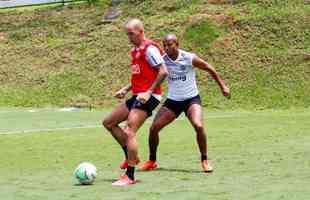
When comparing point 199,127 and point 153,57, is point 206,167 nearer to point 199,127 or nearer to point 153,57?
point 199,127

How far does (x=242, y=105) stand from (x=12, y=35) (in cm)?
1335

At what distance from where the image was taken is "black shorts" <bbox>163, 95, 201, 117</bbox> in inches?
476

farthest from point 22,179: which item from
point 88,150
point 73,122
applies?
point 73,122

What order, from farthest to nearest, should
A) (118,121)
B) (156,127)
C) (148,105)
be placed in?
(156,127)
(118,121)
(148,105)

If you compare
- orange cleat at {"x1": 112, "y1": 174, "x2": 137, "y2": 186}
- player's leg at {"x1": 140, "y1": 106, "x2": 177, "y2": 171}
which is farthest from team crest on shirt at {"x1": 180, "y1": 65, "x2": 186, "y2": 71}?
orange cleat at {"x1": 112, "y1": 174, "x2": 137, "y2": 186}

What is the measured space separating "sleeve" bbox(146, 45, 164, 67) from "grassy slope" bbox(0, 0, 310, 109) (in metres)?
14.8

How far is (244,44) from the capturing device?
29719mm

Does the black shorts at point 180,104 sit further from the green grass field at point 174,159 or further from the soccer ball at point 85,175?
the soccer ball at point 85,175

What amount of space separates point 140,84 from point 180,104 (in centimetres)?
120

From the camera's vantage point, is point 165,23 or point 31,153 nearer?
point 31,153

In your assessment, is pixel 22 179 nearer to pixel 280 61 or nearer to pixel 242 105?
pixel 242 105

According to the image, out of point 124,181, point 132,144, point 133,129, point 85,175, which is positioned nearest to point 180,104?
point 133,129

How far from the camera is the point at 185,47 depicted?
30.3 m

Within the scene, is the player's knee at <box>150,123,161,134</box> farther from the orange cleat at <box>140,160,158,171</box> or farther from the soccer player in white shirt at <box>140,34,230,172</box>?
the orange cleat at <box>140,160,158,171</box>
